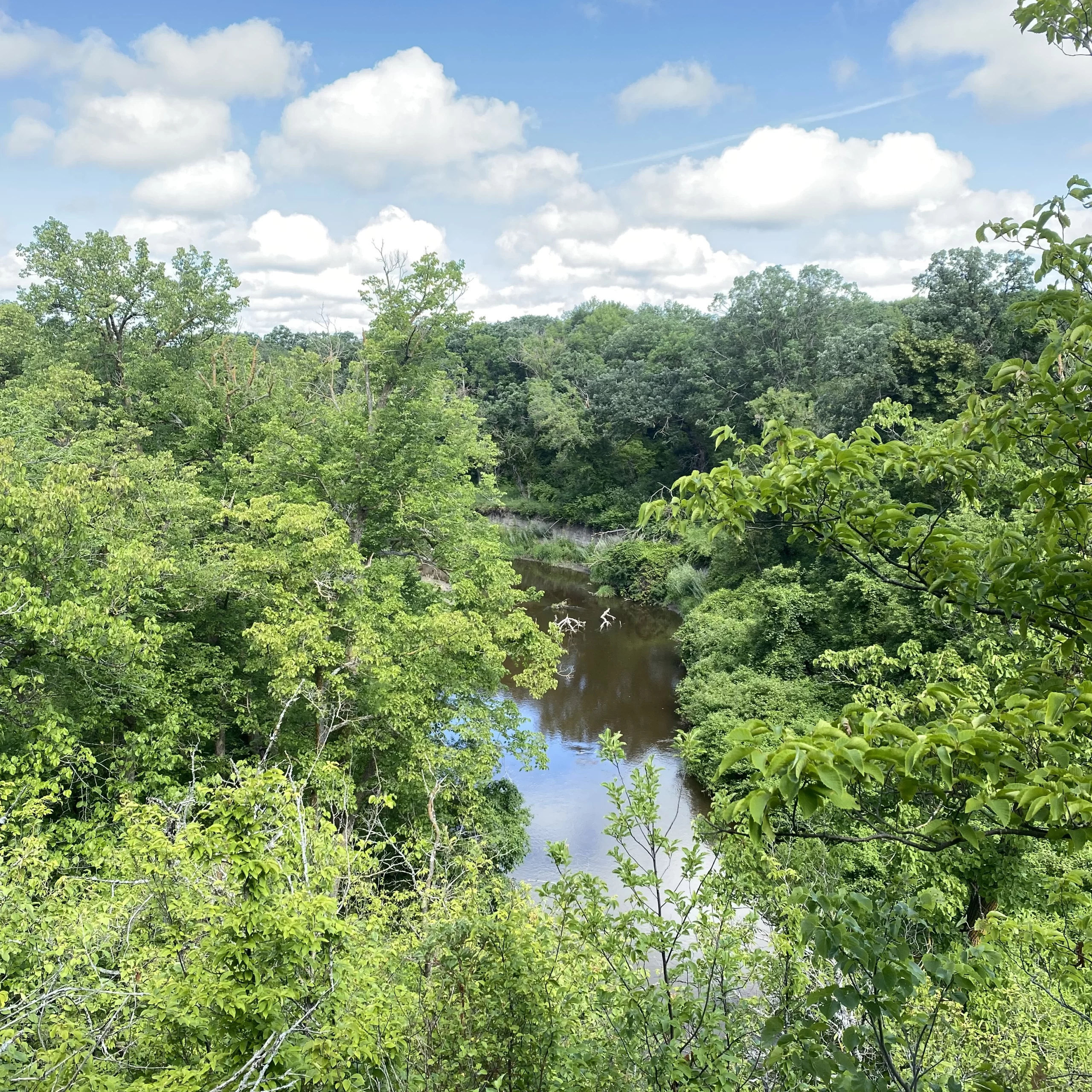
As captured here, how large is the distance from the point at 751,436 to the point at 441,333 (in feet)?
72.4

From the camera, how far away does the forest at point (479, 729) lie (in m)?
2.70

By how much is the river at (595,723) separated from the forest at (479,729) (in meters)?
1.03

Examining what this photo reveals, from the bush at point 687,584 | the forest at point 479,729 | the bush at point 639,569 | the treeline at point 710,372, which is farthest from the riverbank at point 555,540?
the forest at point 479,729

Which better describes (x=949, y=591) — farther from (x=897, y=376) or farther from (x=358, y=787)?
(x=897, y=376)

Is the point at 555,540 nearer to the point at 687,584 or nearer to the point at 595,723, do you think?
the point at 687,584

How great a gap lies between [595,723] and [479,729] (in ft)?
27.6

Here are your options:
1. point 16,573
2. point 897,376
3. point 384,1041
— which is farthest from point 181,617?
point 897,376

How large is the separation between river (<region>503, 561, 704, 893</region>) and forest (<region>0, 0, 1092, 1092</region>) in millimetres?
1032

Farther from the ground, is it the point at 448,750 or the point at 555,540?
the point at 448,750

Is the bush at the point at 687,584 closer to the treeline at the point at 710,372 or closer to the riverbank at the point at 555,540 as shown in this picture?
the treeline at the point at 710,372

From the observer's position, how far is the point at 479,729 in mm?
12523

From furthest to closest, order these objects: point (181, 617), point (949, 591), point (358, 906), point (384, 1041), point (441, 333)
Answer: point (441, 333) < point (181, 617) < point (358, 906) < point (384, 1041) < point (949, 591)

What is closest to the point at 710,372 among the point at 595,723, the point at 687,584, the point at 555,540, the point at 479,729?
the point at 555,540

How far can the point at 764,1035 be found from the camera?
7.93 ft
